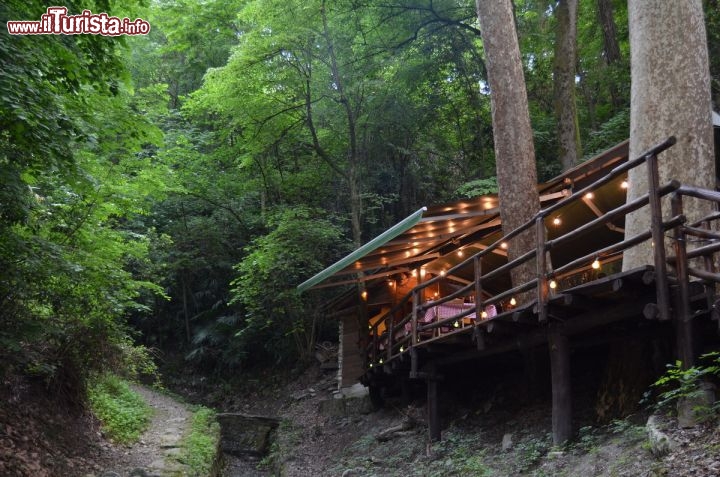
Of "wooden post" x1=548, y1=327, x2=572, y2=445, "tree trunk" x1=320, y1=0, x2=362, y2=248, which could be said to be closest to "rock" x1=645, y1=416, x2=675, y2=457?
"wooden post" x1=548, y1=327, x2=572, y2=445

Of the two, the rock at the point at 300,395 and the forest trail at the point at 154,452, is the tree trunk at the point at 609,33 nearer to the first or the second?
the rock at the point at 300,395

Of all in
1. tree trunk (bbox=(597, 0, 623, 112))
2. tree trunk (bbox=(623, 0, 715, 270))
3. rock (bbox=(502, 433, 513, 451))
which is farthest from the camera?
tree trunk (bbox=(597, 0, 623, 112))

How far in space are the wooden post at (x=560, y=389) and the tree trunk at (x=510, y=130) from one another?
6.73 feet

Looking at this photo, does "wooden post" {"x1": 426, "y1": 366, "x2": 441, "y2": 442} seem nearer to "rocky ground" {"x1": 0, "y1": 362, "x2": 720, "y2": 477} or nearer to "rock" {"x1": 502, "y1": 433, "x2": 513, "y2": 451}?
"rocky ground" {"x1": 0, "y1": 362, "x2": 720, "y2": 477}

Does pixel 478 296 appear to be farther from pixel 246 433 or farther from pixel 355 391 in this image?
pixel 246 433

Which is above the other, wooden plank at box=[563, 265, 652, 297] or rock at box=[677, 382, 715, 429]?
wooden plank at box=[563, 265, 652, 297]

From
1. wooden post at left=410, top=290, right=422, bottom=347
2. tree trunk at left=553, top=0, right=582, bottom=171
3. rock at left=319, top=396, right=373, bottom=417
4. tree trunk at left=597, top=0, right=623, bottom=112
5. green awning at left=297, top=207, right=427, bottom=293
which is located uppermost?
tree trunk at left=597, top=0, right=623, bottom=112

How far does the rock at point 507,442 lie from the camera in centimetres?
848

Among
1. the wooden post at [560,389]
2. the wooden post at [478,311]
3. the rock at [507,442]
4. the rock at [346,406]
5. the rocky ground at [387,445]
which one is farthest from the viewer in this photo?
the rock at [346,406]

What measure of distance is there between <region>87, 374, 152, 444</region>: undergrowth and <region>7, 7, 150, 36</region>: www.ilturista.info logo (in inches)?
232

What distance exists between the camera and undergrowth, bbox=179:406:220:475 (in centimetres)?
1066

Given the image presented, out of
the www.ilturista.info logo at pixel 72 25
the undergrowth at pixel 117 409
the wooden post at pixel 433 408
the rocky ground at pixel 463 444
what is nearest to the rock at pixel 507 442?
the rocky ground at pixel 463 444

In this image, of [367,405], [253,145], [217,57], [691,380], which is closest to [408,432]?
[367,405]

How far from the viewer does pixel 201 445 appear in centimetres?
1212
